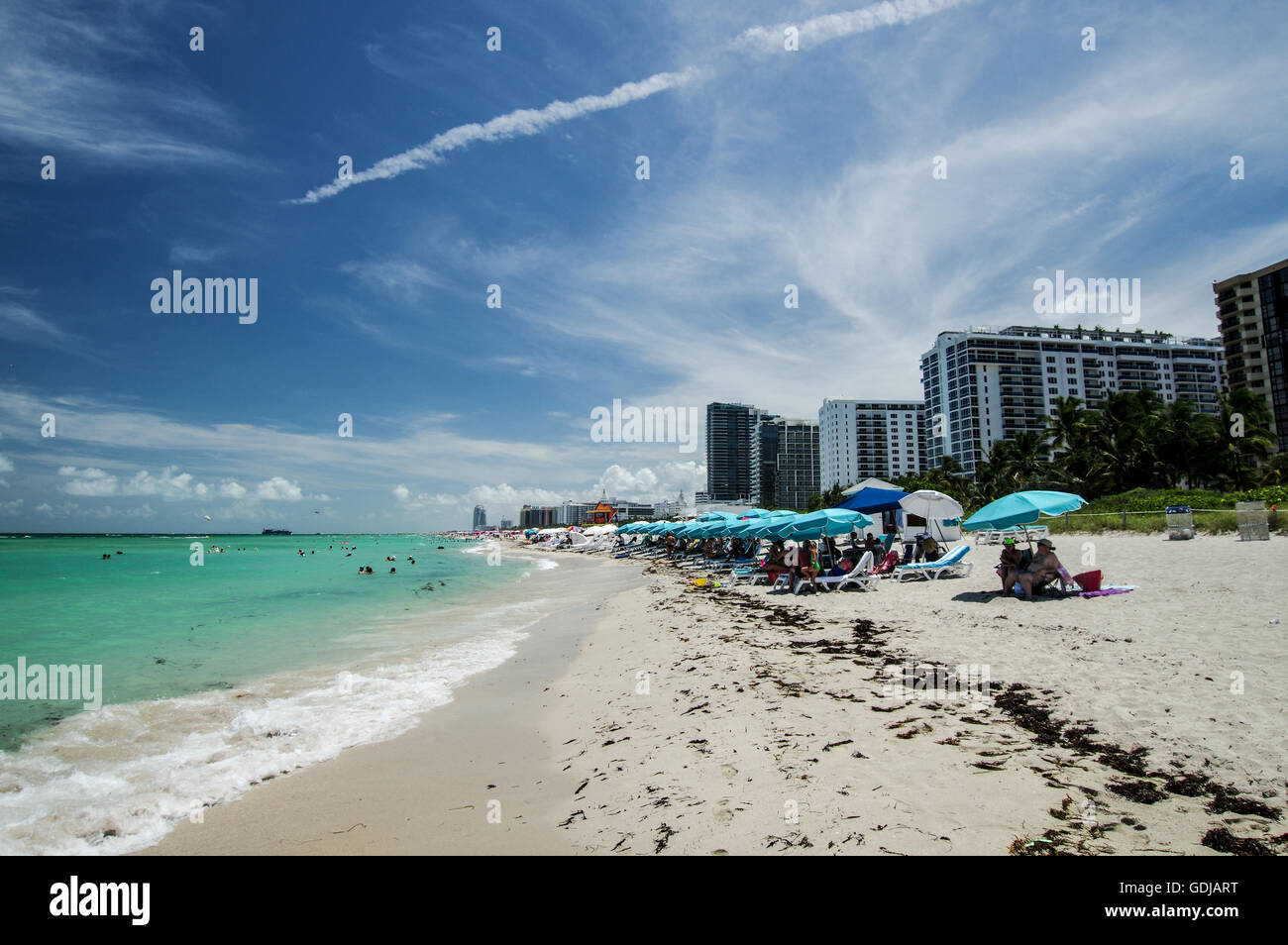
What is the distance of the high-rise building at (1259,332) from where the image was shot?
6631 cm

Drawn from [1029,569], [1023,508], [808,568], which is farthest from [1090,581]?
[808,568]

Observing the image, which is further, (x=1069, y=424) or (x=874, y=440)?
(x=874, y=440)

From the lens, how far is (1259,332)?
229ft

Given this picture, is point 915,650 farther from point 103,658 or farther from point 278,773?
point 103,658

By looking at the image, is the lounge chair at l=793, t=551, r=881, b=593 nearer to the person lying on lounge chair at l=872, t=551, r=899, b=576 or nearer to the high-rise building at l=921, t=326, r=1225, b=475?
the person lying on lounge chair at l=872, t=551, r=899, b=576

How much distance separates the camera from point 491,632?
14.3 m

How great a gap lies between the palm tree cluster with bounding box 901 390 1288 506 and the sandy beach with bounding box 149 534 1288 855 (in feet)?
152

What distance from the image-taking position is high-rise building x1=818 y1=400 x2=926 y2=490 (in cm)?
Answer: 13500

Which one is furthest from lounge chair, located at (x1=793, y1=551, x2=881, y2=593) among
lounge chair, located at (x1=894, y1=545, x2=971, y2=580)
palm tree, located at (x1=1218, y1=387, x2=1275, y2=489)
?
palm tree, located at (x1=1218, y1=387, x2=1275, y2=489)

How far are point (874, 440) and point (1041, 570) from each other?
135 meters

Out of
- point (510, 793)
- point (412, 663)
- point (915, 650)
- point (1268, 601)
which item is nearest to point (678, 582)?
point (412, 663)

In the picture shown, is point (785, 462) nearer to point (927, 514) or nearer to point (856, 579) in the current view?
point (927, 514)
